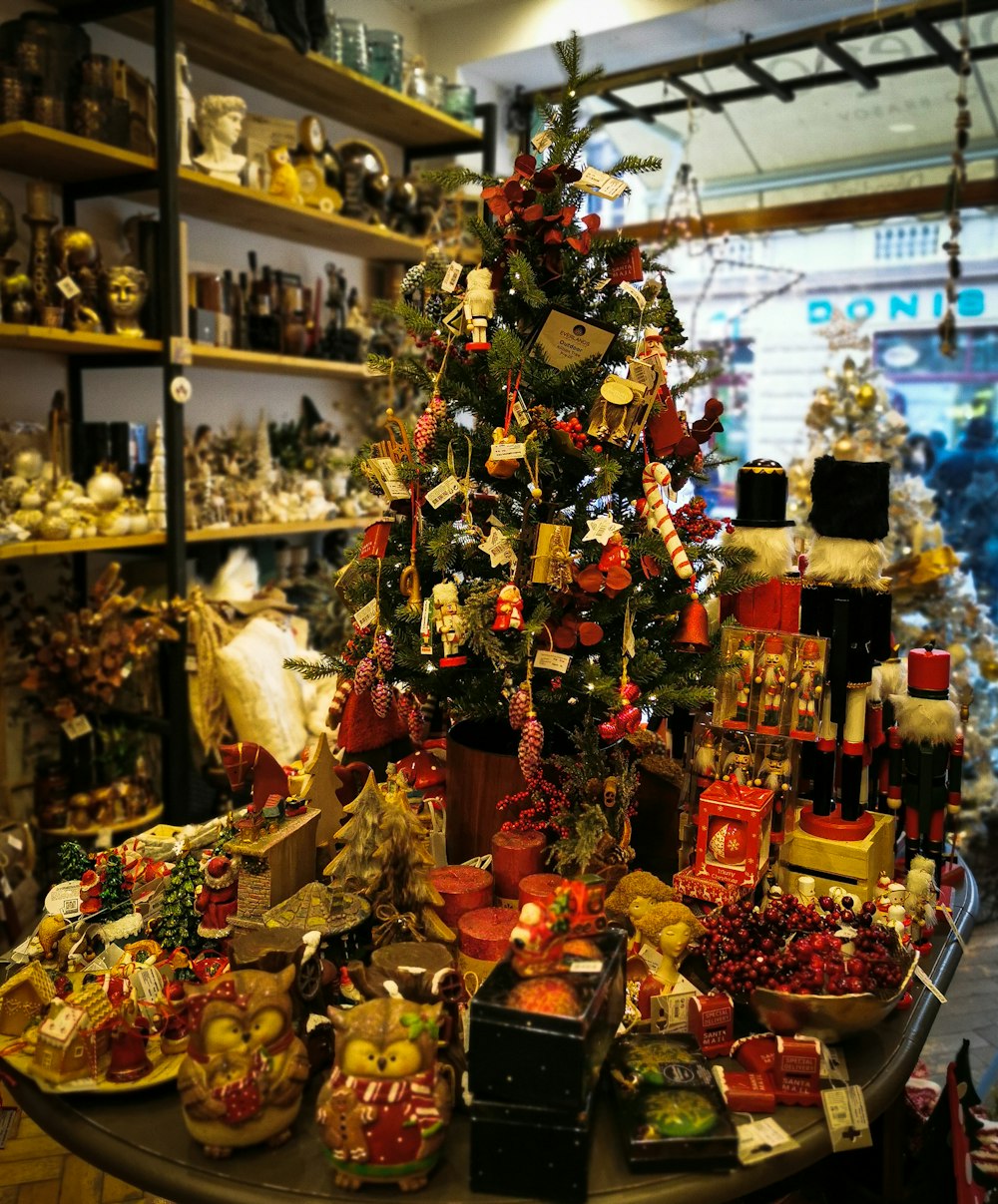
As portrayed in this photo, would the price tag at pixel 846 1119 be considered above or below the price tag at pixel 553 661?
below

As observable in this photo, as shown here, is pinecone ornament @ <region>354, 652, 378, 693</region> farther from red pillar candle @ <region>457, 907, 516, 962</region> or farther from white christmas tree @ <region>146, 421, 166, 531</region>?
white christmas tree @ <region>146, 421, 166, 531</region>

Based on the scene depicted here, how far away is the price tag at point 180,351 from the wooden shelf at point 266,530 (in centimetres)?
53

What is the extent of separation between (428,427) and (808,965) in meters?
1.02

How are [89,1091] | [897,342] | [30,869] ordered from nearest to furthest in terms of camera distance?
1. [89,1091]
2. [30,869]
3. [897,342]

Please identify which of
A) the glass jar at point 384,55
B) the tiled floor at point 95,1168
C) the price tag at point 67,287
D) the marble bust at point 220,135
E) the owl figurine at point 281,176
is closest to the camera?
the tiled floor at point 95,1168

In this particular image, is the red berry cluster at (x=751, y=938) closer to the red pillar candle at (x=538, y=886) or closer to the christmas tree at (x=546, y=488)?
the red pillar candle at (x=538, y=886)

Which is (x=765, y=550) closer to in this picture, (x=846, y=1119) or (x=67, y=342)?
(x=846, y=1119)

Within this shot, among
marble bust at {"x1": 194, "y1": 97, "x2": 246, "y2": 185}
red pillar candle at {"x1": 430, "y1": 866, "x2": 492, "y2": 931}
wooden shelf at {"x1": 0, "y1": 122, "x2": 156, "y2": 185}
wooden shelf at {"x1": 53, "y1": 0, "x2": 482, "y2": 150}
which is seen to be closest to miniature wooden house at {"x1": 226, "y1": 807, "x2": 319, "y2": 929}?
red pillar candle at {"x1": 430, "y1": 866, "x2": 492, "y2": 931}

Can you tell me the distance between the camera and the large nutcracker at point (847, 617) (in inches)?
67.2

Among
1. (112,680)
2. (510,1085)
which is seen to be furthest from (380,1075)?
(112,680)

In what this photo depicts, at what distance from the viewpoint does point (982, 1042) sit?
288 centimetres

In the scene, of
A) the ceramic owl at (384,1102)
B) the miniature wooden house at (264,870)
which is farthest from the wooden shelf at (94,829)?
the ceramic owl at (384,1102)

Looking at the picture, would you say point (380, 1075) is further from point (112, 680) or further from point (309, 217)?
point (309, 217)

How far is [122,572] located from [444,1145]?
2.49m
